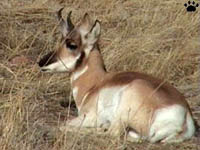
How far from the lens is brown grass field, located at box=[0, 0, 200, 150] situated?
516 cm

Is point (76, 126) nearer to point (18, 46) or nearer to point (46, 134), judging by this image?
point (46, 134)

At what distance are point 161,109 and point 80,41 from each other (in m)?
1.14

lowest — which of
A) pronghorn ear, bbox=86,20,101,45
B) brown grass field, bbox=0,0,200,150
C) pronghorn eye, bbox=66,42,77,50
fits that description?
brown grass field, bbox=0,0,200,150

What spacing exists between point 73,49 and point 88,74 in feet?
0.87

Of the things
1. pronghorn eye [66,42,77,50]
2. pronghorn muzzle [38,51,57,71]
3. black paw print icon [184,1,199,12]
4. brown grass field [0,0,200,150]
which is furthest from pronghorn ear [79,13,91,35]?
black paw print icon [184,1,199,12]

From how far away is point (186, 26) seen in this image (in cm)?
793

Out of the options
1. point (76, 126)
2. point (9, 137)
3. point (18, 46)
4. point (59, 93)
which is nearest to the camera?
point (9, 137)

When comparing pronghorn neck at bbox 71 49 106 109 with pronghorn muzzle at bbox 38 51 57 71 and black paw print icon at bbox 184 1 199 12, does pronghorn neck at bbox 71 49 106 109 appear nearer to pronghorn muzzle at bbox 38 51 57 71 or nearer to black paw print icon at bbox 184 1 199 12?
pronghorn muzzle at bbox 38 51 57 71

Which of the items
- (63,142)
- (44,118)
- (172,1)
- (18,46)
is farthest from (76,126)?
(172,1)

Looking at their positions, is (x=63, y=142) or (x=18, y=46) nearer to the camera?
(x=63, y=142)

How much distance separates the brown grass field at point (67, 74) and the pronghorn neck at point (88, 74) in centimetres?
22

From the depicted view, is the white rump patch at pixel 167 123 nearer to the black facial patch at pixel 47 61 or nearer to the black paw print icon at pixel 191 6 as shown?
the black facial patch at pixel 47 61

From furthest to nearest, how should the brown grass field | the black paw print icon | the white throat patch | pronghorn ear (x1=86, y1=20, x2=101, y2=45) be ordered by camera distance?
the black paw print icon < the white throat patch < pronghorn ear (x1=86, y1=20, x2=101, y2=45) < the brown grass field

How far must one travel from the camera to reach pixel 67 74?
6812mm
